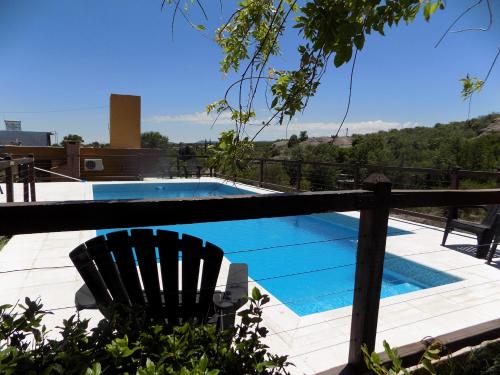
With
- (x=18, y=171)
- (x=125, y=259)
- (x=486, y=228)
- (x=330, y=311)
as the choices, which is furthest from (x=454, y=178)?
(x=18, y=171)

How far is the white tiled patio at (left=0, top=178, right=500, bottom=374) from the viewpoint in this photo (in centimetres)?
233

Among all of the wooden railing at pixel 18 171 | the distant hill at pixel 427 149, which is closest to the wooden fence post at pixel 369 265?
the wooden railing at pixel 18 171

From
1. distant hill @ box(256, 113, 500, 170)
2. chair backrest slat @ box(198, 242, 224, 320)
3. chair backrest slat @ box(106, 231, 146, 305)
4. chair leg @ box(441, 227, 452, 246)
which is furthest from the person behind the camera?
distant hill @ box(256, 113, 500, 170)

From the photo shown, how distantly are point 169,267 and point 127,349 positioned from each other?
59 centimetres

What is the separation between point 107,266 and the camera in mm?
1482

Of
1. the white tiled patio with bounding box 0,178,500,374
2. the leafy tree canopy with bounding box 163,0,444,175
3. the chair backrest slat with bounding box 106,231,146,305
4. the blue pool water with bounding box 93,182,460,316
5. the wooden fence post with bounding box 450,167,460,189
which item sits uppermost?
the leafy tree canopy with bounding box 163,0,444,175

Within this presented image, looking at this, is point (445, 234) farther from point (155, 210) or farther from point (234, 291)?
point (155, 210)

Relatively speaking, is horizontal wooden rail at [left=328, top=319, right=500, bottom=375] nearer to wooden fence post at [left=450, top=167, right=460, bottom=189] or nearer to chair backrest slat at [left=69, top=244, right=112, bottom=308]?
chair backrest slat at [left=69, top=244, right=112, bottom=308]

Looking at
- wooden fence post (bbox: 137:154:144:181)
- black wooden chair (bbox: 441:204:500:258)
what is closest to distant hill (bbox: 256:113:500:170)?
wooden fence post (bbox: 137:154:144:181)

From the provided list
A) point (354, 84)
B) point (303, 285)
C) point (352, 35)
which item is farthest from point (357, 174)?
point (352, 35)

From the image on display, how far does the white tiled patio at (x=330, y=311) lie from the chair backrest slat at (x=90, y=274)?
10cm

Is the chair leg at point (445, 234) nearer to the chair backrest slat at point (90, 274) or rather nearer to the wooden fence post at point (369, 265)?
the wooden fence post at point (369, 265)

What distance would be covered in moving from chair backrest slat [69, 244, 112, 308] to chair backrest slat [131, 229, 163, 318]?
0.19 metres

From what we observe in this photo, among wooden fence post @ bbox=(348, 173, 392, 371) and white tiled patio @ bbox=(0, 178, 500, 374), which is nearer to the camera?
wooden fence post @ bbox=(348, 173, 392, 371)
